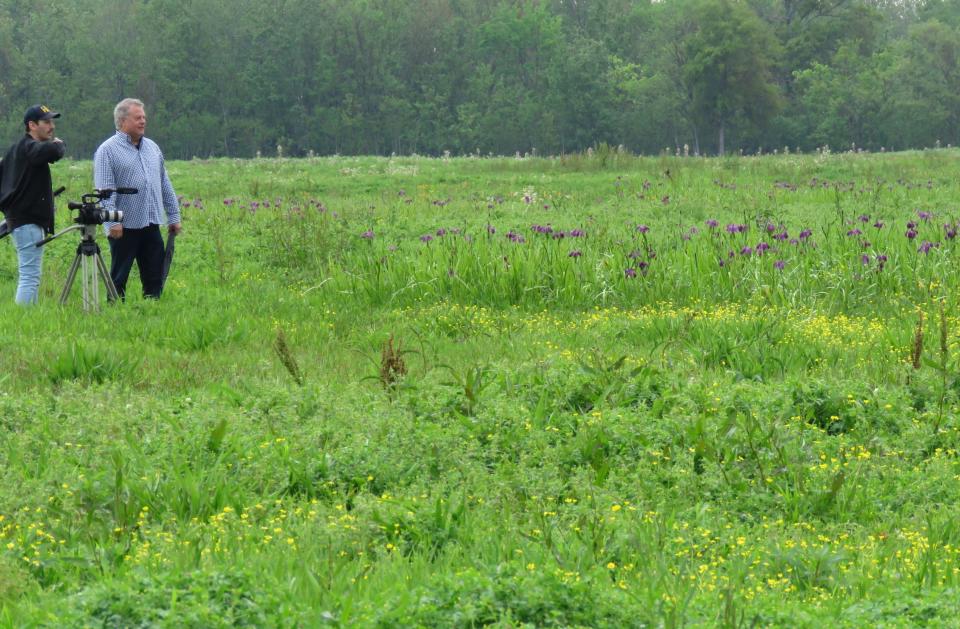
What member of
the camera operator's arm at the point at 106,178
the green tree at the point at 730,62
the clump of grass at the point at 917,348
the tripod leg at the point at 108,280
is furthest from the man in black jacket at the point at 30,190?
the green tree at the point at 730,62

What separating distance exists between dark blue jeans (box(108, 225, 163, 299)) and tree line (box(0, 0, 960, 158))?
67.9m

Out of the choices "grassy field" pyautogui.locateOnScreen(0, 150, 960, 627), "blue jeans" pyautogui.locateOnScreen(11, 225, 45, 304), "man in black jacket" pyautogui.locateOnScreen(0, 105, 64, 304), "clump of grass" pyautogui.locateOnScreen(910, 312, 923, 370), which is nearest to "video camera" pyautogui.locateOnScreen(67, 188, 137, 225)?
"man in black jacket" pyautogui.locateOnScreen(0, 105, 64, 304)

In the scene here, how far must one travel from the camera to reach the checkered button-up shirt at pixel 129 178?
10453 mm

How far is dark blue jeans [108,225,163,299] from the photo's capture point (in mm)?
10734

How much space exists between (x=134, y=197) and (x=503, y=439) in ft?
19.7

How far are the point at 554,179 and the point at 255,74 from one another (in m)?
68.7

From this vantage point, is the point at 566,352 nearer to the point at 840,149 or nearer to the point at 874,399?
the point at 874,399

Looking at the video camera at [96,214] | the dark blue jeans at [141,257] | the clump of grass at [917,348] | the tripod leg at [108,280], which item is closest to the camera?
the clump of grass at [917,348]

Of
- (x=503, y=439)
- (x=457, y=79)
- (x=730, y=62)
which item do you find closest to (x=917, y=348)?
(x=503, y=439)

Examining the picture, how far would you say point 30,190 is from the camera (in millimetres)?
10383

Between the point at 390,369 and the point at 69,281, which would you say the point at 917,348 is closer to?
the point at 390,369

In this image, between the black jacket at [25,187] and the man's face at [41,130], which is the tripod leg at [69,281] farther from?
the man's face at [41,130]

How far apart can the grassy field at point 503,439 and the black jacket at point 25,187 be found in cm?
84

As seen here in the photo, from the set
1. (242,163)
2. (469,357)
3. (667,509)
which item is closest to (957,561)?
(667,509)
